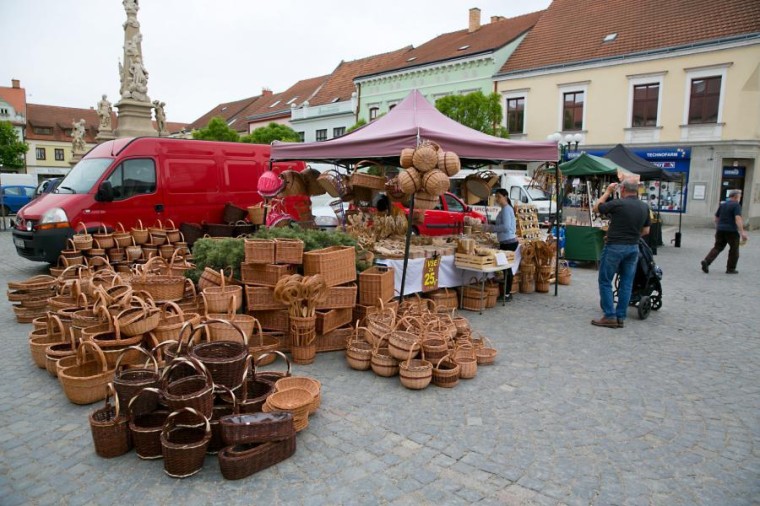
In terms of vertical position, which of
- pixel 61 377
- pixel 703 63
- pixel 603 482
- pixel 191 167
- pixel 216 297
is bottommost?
pixel 603 482

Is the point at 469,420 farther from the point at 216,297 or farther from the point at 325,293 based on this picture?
the point at 216,297

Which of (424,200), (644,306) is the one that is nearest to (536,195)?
(644,306)

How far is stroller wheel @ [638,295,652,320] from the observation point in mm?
6980

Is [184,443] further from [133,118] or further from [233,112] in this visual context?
[233,112]

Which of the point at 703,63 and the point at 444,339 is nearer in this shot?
the point at 444,339

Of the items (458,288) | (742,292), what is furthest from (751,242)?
(458,288)

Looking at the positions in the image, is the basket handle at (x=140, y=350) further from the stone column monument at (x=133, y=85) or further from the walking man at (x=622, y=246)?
the stone column monument at (x=133, y=85)

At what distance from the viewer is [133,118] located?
16.3 metres

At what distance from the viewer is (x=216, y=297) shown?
16.7 feet

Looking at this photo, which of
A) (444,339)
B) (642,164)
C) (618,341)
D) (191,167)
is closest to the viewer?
(444,339)

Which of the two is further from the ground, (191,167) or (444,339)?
(191,167)

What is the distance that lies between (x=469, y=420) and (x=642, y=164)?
42.9 feet

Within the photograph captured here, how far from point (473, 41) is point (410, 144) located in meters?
26.1

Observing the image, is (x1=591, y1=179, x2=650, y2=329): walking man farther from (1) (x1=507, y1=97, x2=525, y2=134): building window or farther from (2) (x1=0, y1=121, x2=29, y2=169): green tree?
(2) (x1=0, y1=121, x2=29, y2=169): green tree
